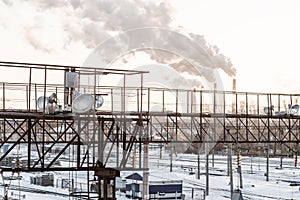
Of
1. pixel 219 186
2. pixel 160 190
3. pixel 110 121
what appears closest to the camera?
pixel 110 121

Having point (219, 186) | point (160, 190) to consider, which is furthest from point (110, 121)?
point (219, 186)

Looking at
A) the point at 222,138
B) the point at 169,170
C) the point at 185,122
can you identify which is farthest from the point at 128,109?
the point at 169,170

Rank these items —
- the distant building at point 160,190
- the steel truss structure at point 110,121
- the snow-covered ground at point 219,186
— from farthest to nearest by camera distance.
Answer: the snow-covered ground at point 219,186 < the distant building at point 160,190 < the steel truss structure at point 110,121

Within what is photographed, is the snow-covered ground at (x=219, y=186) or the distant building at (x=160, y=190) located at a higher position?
the distant building at (x=160, y=190)

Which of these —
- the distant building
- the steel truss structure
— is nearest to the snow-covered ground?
the distant building

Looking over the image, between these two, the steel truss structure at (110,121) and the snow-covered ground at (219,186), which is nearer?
the steel truss structure at (110,121)

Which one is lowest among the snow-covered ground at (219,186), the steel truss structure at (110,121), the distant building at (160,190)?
the snow-covered ground at (219,186)

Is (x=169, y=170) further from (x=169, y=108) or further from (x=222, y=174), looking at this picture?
(x=169, y=108)

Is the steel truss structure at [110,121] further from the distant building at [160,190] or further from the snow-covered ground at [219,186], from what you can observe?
the snow-covered ground at [219,186]

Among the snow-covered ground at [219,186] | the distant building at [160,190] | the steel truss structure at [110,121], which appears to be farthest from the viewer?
the snow-covered ground at [219,186]

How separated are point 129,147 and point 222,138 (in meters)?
9.15

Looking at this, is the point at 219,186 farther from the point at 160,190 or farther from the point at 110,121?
the point at 110,121

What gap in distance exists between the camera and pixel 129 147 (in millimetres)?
14367

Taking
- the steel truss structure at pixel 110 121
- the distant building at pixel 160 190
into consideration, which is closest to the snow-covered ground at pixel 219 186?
the distant building at pixel 160 190
